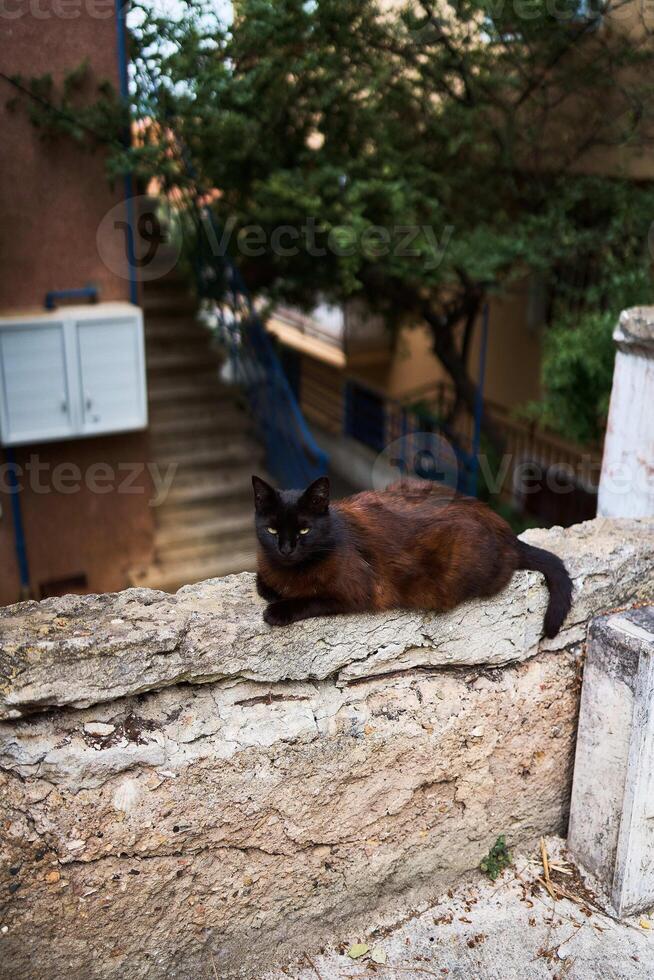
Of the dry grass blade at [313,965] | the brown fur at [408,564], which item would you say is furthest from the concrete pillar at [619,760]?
the dry grass blade at [313,965]

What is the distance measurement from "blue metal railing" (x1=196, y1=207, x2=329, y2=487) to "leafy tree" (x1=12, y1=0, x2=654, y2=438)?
1.04 feet

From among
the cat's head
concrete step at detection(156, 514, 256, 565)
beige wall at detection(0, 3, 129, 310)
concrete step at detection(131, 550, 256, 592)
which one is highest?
beige wall at detection(0, 3, 129, 310)

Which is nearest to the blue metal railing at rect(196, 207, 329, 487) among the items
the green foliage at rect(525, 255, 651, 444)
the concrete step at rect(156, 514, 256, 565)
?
the concrete step at rect(156, 514, 256, 565)

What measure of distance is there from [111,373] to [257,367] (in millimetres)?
1443

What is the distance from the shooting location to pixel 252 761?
284 centimetres

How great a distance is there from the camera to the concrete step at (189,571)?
746 cm

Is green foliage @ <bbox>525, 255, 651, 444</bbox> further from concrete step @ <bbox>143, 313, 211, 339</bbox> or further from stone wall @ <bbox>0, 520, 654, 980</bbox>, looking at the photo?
concrete step @ <bbox>143, 313, 211, 339</bbox>

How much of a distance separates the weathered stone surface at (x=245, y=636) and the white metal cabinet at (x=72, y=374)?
149 inches

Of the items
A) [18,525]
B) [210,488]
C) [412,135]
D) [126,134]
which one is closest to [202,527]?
[210,488]

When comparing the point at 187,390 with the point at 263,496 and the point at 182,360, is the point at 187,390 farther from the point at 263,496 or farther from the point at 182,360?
the point at 263,496

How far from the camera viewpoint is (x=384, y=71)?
6.86m

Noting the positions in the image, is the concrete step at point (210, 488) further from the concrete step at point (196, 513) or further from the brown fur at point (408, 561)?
the brown fur at point (408, 561)

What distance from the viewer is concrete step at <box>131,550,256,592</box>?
7.46m

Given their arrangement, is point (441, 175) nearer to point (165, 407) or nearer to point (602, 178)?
point (602, 178)
